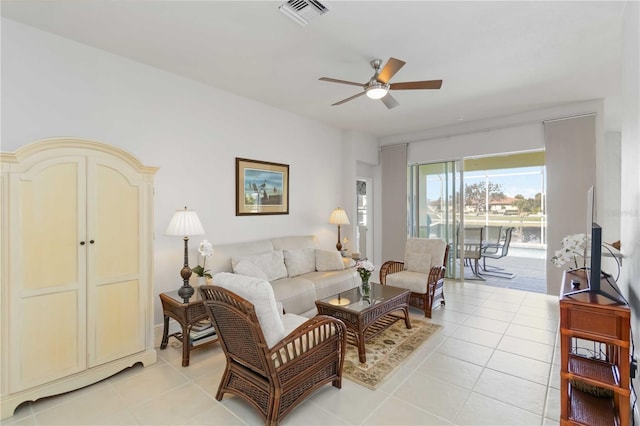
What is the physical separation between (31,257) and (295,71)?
2883 mm

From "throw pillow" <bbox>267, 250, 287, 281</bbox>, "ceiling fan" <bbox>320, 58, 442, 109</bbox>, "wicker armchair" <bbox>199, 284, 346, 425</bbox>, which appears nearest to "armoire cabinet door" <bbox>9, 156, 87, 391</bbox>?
"wicker armchair" <bbox>199, 284, 346, 425</bbox>

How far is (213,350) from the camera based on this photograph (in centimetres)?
305

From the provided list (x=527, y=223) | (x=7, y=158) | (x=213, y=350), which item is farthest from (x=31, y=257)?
(x=527, y=223)

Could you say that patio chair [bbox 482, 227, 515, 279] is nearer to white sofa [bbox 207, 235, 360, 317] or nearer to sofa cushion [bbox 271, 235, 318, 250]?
white sofa [bbox 207, 235, 360, 317]

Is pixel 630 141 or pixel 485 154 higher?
pixel 485 154

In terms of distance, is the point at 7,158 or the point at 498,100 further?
the point at 498,100

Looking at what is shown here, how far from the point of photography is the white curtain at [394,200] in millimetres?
6324

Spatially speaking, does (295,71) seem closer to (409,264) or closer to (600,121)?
(409,264)

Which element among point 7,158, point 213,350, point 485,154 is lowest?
point 213,350

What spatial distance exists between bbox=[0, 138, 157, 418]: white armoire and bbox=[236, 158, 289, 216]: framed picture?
149 cm

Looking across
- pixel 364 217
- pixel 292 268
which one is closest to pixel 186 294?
pixel 292 268

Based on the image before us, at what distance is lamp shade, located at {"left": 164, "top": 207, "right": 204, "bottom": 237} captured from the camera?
2982 mm

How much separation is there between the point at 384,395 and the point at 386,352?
2.22 feet

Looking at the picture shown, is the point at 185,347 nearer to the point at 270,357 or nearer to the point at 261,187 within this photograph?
the point at 270,357
